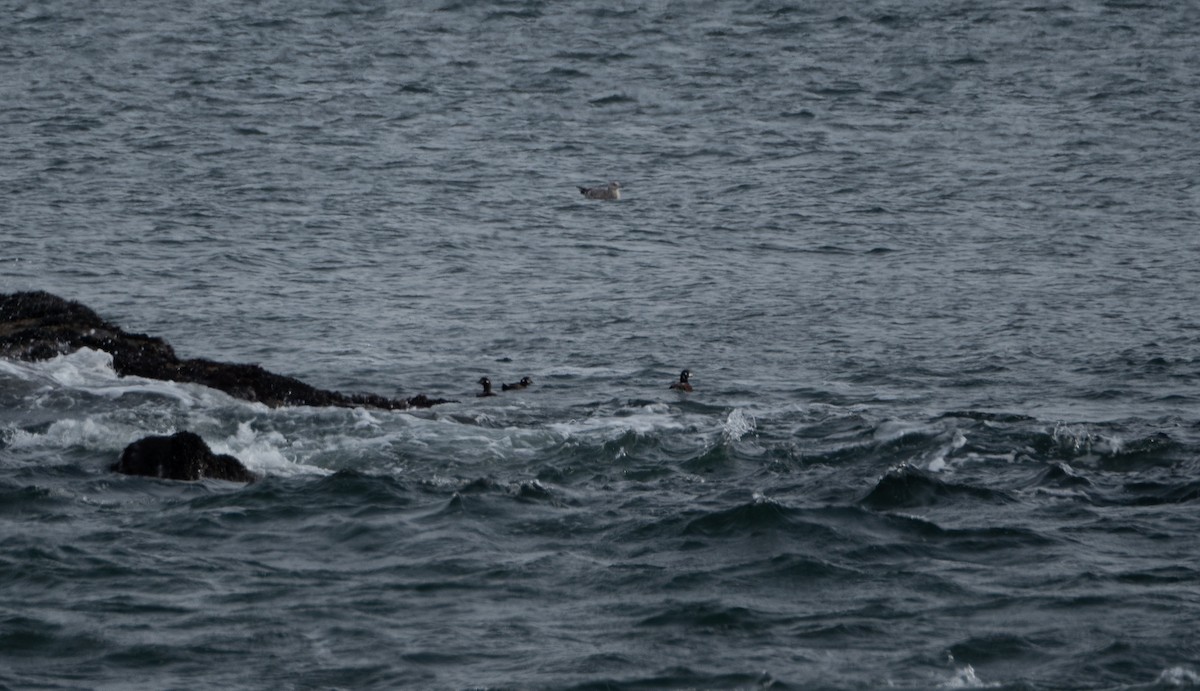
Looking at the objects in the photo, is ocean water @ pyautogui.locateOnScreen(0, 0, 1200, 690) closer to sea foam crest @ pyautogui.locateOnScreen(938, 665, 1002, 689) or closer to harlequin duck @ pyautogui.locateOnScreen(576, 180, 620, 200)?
sea foam crest @ pyautogui.locateOnScreen(938, 665, 1002, 689)

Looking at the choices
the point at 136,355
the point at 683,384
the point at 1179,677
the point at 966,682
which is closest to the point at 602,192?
the point at 683,384

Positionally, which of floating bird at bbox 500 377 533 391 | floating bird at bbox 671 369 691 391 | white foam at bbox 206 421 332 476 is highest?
white foam at bbox 206 421 332 476

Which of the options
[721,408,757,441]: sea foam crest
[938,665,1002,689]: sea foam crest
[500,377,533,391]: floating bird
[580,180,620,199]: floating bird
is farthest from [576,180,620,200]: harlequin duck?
[938,665,1002,689]: sea foam crest

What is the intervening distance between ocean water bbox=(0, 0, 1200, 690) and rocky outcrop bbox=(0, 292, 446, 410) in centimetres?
68

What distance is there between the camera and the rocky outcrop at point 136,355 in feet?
72.8

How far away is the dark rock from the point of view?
61.0 feet

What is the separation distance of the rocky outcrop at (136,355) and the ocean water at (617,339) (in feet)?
2.22

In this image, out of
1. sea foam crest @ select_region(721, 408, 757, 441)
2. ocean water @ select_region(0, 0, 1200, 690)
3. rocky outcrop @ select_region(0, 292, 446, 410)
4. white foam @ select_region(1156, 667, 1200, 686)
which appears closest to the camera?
white foam @ select_region(1156, 667, 1200, 686)

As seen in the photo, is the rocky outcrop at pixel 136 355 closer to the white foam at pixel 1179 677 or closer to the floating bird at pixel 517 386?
the floating bird at pixel 517 386

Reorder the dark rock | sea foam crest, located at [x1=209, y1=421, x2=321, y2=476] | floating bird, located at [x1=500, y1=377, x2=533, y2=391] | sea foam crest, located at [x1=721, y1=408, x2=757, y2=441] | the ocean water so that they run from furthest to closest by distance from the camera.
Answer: floating bird, located at [x1=500, y1=377, x2=533, y2=391] < sea foam crest, located at [x1=721, y1=408, x2=757, y2=441] < sea foam crest, located at [x1=209, y1=421, x2=321, y2=476] < the dark rock < the ocean water

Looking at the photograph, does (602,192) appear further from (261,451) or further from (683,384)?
(261,451)

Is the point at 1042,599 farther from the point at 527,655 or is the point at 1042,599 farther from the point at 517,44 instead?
the point at 517,44

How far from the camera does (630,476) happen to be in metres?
19.2

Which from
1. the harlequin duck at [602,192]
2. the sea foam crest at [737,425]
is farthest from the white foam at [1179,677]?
the harlequin duck at [602,192]
